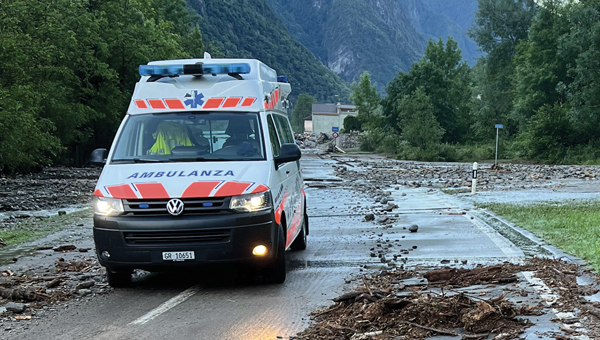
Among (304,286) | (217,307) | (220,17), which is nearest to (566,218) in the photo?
(304,286)

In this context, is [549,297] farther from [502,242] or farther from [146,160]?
[146,160]

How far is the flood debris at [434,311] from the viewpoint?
205 inches

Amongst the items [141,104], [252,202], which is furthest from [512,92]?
[252,202]

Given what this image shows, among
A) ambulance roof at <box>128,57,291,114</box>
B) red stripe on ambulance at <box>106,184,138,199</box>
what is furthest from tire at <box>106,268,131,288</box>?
ambulance roof at <box>128,57,291,114</box>

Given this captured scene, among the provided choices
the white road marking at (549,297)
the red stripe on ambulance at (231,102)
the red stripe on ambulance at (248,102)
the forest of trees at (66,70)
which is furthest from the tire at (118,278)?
the forest of trees at (66,70)

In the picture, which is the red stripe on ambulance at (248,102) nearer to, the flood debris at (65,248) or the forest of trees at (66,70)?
the flood debris at (65,248)

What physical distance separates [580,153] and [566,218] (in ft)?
161

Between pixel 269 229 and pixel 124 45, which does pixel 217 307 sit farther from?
pixel 124 45

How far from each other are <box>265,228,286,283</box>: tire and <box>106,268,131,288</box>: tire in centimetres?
159

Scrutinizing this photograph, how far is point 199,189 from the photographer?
6.84 meters

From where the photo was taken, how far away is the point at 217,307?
256 inches

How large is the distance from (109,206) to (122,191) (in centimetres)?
22

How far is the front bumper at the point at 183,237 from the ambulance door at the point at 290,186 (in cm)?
107

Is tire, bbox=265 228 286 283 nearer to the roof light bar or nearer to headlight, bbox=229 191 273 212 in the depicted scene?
headlight, bbox=229 191 273 212
